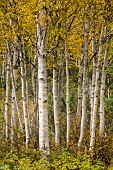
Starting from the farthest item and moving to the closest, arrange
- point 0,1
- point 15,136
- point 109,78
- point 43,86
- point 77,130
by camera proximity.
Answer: point 109,78 → point 77,130 → point 15,136 → point 0,1 → point 43,86

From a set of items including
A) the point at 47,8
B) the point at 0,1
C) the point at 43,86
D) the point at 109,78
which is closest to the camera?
the point at 43,86

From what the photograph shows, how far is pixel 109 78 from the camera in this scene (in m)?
17.7

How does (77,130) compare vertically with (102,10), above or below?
below

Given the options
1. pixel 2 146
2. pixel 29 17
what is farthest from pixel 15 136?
pixel 29 17

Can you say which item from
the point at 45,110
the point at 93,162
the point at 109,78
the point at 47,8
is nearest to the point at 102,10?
the point at 47,8

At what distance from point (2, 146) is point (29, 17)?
3.80 meters

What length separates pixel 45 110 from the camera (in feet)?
20.6

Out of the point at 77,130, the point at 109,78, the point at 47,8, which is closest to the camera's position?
the point at 47,8

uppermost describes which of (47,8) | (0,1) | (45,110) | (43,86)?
(0,1)

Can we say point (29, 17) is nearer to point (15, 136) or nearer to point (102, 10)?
point (102, 10)

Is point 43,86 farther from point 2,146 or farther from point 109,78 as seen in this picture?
point 109,78

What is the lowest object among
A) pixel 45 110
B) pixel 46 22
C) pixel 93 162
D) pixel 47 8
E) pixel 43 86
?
pixel 93 162

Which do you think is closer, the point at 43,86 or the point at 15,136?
the point at 43,86

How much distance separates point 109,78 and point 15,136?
1053 cm
